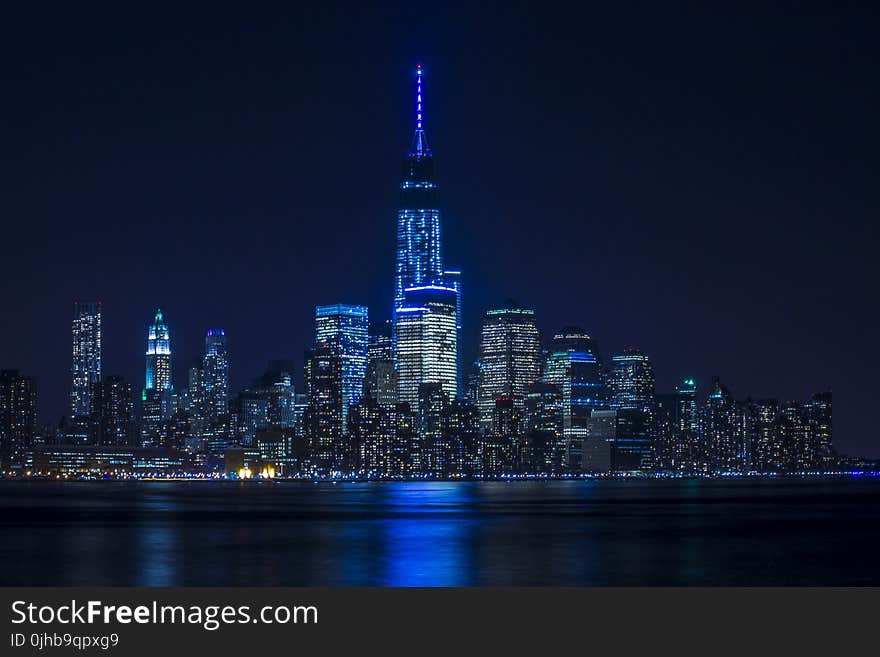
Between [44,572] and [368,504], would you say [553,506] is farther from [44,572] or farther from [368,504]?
[44,572]

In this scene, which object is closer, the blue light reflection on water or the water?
the blue light reflection on water

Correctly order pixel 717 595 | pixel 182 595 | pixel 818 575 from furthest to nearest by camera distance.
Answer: pixel 818 575 < pixel 717 595 < pixel 182 595

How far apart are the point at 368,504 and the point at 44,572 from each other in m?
89.7

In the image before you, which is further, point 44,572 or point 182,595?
point 44,572

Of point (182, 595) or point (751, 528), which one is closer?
point (182, 595)

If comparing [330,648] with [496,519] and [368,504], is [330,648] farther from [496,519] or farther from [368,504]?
[368,504]

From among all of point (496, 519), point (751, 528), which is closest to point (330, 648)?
point (751, 528)

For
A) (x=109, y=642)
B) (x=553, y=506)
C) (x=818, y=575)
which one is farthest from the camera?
(x=553, y=506)

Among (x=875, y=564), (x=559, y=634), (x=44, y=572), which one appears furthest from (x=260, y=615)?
(x=875, y=564)

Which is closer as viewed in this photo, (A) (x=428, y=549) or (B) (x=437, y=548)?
(A) (x=428, y=549)

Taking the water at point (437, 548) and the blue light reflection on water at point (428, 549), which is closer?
the blue light reflection on water at point (428, 549)

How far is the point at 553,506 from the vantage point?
14388cm

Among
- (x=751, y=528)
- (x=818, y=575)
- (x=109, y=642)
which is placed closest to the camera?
(x=109, y=642)

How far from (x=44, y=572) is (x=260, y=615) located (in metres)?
27.6
